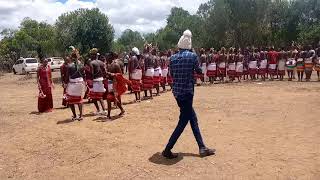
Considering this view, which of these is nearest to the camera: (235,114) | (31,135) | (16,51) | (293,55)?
(31,135)

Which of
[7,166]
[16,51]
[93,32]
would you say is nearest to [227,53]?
[93,32]

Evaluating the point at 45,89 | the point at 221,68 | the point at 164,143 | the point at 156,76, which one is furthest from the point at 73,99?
the point at 221,68

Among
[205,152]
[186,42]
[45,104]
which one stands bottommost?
[205,152]

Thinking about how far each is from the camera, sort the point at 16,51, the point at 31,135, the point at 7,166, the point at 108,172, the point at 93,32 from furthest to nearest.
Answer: the point at 16,51, the point at 93,32, the point at 31,135, the point at 7,166, the point at 108,172

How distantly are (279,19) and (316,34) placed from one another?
8864 mm

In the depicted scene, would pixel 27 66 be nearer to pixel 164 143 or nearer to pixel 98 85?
pixel 98 85

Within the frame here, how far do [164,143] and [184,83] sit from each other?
1844 mm

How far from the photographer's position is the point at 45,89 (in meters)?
14.0

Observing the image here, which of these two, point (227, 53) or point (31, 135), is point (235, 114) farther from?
point (227, 53)

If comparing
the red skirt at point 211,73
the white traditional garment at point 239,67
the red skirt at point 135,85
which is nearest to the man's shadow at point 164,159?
the red skirt at point 135,85

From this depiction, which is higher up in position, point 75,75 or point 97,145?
point 75,75

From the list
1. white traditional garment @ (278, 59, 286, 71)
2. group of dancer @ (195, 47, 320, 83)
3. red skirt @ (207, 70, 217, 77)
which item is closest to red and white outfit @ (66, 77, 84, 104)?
group of dancer @ (195, 47, 320, 83)

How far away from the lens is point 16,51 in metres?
61.3

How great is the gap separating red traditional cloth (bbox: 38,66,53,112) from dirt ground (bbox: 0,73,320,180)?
0.36m
